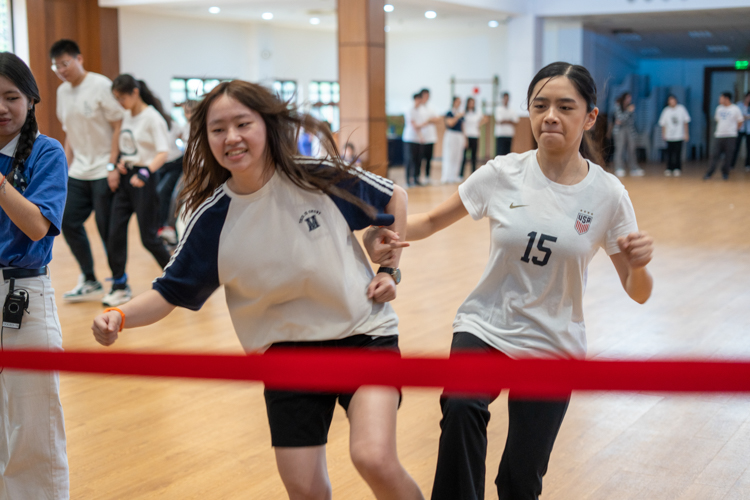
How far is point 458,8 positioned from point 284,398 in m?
14.2

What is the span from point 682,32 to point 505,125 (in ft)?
21.6

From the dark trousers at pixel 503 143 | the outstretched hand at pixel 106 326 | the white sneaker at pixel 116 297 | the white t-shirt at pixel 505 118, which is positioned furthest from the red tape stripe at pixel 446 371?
the dark trousers at pixel 503 143

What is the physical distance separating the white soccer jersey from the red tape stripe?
1.60 feet

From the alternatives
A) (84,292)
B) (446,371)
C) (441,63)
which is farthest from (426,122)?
(446,371)

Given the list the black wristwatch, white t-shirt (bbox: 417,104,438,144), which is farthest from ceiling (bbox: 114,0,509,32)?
the black wristwatch

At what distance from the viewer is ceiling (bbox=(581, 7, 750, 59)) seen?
15695mm

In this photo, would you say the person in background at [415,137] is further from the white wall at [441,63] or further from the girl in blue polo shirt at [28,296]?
the girl in blue polo shirt at [28,296]

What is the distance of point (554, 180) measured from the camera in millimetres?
2008

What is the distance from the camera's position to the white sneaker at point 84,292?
5070 mm

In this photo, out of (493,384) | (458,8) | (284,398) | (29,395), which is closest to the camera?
(493,384)

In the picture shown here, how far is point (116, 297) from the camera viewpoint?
493 cm

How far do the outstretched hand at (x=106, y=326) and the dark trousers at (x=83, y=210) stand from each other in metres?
3.47

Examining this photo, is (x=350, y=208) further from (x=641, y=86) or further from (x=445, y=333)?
(x=641, y=86)

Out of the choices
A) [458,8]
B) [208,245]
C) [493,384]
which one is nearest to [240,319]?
[208,245]
